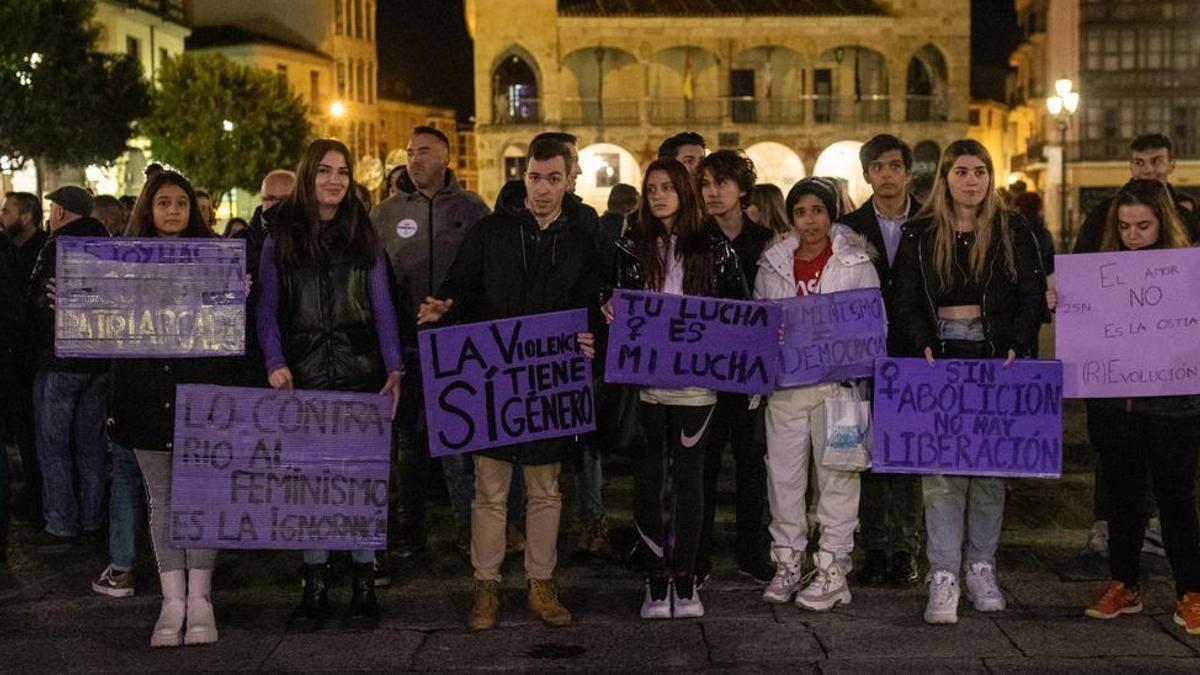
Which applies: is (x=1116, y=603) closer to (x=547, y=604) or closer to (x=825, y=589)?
(x=825, y=589)

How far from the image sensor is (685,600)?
284 inches

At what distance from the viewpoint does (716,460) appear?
7.79 metres

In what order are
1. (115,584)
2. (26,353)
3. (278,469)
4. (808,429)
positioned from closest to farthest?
(278,469) → (808,429) → (115,584) → (26,353)

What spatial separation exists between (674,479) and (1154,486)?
2335 mm

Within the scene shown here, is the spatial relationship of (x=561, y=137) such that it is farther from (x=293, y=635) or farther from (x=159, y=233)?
(x=293, y=635)

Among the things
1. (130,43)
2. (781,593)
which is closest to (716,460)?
(781,593)

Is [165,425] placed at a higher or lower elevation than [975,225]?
lower

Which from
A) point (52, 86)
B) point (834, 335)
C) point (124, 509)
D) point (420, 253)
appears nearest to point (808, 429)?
point (834, 335)

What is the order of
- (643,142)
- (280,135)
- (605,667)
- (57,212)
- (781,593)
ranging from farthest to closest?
(280,135) < (643,142) < (57,212) < (781,593) < (605,667)

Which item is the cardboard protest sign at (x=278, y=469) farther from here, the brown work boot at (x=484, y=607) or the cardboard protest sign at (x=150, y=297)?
the brown work boot at (x=484, y=607)

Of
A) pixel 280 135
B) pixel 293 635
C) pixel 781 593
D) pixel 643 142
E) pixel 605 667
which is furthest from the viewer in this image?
pixel 280 135

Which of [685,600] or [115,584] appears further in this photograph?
[115,584]

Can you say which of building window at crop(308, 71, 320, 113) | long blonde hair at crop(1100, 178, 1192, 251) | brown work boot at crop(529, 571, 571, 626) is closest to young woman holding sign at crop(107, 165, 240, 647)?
brown work boot at crop(529, 571, 571, 626)

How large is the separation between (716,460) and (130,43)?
5335 centimetres
